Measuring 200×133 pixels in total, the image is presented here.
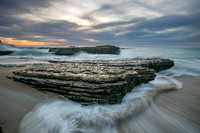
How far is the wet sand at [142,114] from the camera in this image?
9.28ft

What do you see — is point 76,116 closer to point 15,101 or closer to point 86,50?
point 15,101

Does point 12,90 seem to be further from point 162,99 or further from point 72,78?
point 162,99

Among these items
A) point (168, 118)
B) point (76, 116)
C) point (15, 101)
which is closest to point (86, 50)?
point (15, 101)

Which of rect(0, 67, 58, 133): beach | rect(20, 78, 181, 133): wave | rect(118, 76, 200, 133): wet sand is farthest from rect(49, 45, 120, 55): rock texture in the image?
rect(118, 76, 200, 133): wet sand

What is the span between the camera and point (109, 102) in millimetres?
3723

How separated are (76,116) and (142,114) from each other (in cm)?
240

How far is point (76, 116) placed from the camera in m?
3.23

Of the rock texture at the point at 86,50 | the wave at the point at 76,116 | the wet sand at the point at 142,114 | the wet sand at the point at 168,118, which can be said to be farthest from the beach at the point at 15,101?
the rock texture at the point at 86,50

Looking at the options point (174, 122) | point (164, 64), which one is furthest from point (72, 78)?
point (164, 64)

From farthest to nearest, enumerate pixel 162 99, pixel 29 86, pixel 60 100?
pixel 162 99 < pixel 29 86 < pixel 60 100

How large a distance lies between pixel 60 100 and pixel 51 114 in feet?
2.07

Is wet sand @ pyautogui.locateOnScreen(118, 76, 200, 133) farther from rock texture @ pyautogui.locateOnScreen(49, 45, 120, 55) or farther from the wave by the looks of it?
rock texture @ pyautogui.locateOnScreen(49, 45, 120, 55)

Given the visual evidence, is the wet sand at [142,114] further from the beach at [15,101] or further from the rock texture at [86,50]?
the rock texture at [86,50]

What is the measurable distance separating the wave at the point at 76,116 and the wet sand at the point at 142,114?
209 mm
